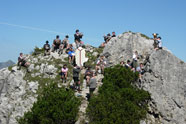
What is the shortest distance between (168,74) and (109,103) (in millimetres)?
7986

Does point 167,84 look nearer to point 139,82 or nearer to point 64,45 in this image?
point 139,82

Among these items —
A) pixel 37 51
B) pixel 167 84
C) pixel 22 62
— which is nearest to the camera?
pixel 167 84

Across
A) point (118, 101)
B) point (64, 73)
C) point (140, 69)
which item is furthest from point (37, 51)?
point (118, 101)

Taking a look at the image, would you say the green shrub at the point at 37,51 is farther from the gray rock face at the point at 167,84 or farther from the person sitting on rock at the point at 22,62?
the gray rock face at the point at 167,84

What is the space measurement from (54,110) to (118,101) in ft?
15.6

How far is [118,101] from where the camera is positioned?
16438 mm

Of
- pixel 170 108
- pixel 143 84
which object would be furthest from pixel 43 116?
pixel 170 108

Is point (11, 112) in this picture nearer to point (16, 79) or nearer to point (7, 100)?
point (7, 100)

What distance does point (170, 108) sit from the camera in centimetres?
1922

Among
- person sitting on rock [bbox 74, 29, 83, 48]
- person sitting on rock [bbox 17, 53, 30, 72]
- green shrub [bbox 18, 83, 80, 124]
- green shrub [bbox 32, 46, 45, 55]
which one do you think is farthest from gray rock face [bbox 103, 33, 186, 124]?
green shrub [bbox 32, 46, 45, 55]

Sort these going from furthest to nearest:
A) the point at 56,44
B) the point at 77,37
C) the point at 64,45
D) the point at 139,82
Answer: the point at 64,45 < the point at 77,37 < the point at 56,44 < the point at 139,82

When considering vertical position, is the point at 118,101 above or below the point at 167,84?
below

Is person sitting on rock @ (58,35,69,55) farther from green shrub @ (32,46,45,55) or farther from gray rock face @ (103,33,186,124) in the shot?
gray rock face @ (103,33,186,124)

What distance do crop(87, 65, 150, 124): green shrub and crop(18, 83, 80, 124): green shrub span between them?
1335 millimetres
